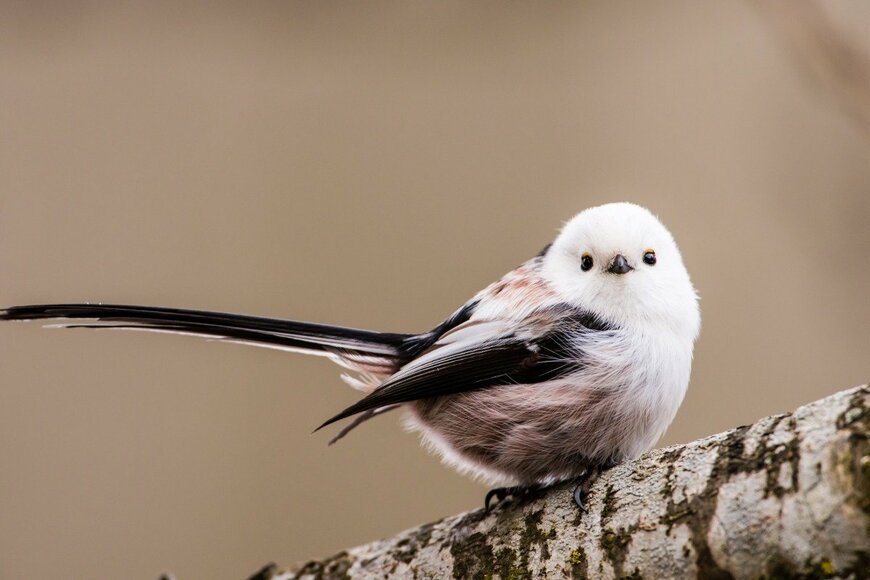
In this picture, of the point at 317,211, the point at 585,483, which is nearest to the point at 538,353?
the point at 585,483

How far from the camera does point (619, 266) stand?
91.7 inches

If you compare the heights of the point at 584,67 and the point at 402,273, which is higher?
the point at 584,67

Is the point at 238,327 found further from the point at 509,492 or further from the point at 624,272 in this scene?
the point at 624,272

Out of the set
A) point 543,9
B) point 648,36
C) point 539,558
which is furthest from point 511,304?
point 648,36

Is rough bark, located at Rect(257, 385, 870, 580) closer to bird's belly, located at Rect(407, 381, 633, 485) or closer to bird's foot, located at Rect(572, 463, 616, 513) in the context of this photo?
bird's foot, located at Rect(572, 463, 616, 513)

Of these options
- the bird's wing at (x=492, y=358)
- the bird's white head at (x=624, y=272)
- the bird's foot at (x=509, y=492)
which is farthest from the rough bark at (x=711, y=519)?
the bird's white head at (x=624, y=272)

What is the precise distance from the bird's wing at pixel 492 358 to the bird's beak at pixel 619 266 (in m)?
0.14

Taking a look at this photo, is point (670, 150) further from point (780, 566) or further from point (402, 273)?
point (780, 566)

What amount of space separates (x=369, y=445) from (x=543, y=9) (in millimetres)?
2166

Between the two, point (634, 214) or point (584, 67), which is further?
point (584, 67)

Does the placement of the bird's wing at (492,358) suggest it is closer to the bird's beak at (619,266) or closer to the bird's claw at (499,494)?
the bird's beak at (619,266)

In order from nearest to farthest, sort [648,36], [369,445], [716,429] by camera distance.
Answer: [716,429], [369,445], [648,36]

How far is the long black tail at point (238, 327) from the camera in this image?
2.14 meters

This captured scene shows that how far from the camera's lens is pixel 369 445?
13.6 feet
